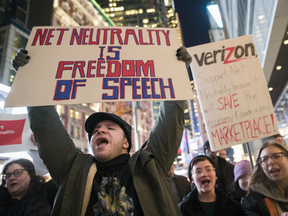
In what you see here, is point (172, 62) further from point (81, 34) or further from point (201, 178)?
point (201, 178)

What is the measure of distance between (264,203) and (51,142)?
206cm

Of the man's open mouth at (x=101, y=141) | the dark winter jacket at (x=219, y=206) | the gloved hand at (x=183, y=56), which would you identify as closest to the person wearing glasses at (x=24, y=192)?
the man's open mouth at (x=101, y=141)

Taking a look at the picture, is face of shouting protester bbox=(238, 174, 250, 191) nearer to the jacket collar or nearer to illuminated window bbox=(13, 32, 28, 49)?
the jacket collar

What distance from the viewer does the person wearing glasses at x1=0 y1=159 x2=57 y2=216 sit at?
2.37 metres

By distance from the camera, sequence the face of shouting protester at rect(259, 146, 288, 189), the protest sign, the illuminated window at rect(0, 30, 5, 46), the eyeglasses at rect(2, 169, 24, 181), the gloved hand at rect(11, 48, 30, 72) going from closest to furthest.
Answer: the gloved hand at rect(11, 48, 30, 72) < the face of shouting protester at rect(259, 146, 288, 189) < the eyeglasses at rect(2, 169, 24, 181) < the protest sign < the illuminated window at rect(0, 30, 5, 46)

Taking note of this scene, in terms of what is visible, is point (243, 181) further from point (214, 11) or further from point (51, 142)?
point (214, 11)

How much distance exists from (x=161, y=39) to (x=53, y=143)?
62.2 inches

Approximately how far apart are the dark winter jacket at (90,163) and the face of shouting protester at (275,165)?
1.09 meters

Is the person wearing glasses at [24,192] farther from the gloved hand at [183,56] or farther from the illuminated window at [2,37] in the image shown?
the illuminated window at [2,37]

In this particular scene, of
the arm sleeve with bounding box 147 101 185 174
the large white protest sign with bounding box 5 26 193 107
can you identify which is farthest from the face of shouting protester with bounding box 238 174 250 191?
the large white protest sign with bounding box 5 26 193 107

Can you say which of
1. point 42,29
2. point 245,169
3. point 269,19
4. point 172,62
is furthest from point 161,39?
point 269,19

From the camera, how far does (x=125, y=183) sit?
1.72 m

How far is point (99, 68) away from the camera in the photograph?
Result: 7.02 ft

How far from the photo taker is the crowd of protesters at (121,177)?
1646mm
